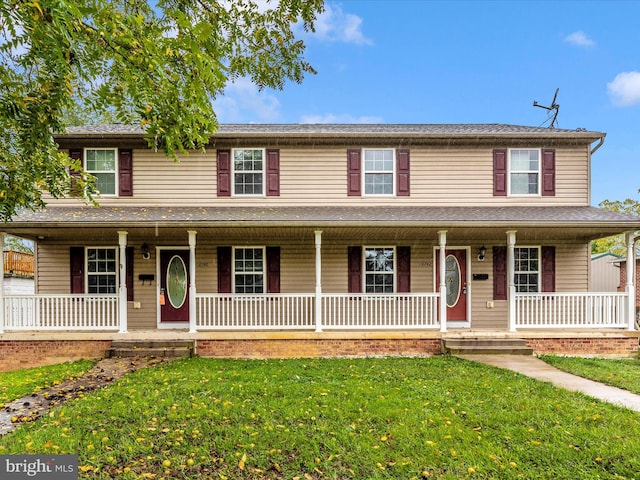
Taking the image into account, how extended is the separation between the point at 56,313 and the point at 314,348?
5.98 meters

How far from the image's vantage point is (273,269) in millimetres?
9516

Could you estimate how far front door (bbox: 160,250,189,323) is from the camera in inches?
374

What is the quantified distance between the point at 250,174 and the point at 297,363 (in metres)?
4.97

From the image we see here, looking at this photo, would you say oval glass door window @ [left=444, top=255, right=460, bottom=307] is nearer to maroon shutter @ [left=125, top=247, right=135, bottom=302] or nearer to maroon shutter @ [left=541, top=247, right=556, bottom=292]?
maroon shutter @ [left=541, top=247, right=556, bottom=292]

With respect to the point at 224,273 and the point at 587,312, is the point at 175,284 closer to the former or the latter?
the point at 224,273

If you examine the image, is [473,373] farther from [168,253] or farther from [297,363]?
[168,253]

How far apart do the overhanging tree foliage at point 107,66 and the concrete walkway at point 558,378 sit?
6.65 meters

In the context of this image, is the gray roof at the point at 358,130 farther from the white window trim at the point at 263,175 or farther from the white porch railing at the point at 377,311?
the white porch railing at the point at 377,311

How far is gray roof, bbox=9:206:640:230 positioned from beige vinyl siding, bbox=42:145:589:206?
29 cm

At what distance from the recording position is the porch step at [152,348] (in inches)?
306

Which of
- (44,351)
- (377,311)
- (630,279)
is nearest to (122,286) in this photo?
(44,351)

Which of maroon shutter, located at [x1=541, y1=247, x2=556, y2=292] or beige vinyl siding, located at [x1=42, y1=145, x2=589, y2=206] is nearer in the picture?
maroon shutter, located at [x1=541, y1=247, x2=556, y2=292]

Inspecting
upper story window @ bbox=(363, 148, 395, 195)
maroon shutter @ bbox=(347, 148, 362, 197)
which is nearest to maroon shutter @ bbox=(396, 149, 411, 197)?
upper story window @ bbox=(363, 148, 395, 195)

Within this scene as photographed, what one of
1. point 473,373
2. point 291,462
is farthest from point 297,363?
point 291,462
